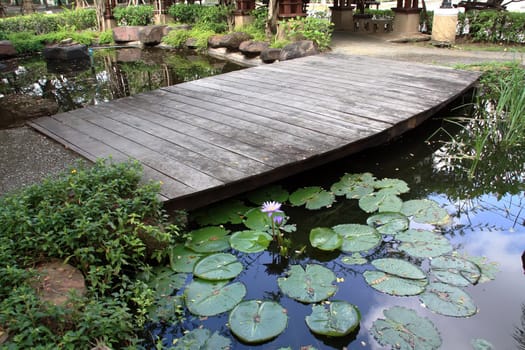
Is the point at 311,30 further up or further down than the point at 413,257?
further up

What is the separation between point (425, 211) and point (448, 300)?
3.14ft

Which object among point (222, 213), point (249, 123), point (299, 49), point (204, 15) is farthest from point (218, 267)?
point (204, 15)

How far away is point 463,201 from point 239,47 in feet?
24.7

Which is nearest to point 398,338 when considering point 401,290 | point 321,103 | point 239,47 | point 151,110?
point 401,290

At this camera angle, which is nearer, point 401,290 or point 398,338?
Answer: point 398,338

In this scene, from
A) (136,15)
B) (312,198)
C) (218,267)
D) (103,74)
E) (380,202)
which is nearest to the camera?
(218,267)

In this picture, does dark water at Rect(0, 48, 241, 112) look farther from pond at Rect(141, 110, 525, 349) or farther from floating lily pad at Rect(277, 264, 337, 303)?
floating lily pad at Rect(277, 264, 337, 303)

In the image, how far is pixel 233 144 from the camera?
3482 millimetres

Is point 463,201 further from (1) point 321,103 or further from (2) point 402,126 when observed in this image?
(1) point 321,103

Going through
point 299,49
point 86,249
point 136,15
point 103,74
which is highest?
point 136,15

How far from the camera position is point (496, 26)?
8.83 meters

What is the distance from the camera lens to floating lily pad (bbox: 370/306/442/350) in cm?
197

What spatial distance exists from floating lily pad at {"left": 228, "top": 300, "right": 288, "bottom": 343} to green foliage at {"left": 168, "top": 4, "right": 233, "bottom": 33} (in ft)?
34.6

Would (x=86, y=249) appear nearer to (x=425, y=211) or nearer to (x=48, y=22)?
(x=425, y=211)
